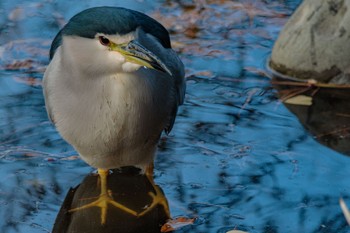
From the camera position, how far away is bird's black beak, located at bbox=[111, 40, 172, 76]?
147 inches

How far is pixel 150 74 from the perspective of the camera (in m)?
4.17

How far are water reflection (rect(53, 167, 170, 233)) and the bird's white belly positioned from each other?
1.08ft

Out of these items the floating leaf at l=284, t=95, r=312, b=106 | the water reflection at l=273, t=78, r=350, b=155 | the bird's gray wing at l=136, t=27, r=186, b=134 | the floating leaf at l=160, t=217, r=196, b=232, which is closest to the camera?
the bird's gray wing at l=136, t=27, r=186, b=134

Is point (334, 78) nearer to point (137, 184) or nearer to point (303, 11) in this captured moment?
point (303, 11)

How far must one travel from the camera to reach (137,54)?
12.2 feet

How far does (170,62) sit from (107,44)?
2.87 ft

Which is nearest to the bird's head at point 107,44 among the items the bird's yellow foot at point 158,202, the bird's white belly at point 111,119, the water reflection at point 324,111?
the bird's white belly at point 111,119

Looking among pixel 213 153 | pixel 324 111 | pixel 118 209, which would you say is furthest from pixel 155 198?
pixel 324 111

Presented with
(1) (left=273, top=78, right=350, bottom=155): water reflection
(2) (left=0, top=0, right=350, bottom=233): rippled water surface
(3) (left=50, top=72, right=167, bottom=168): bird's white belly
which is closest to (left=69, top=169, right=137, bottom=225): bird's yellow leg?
(2) (left=0, top=0, right=350, bottom=233): rippled water surface

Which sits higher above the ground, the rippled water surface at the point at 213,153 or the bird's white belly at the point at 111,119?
the bird's white belly at the point at 111,119

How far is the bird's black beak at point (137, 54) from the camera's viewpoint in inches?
147

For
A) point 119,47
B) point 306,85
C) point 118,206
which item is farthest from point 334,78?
point 119,47

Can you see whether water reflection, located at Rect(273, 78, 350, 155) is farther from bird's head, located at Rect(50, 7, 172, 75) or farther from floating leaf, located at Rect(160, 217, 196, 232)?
bird's head, located at Rect(50, 7, 172, 75)

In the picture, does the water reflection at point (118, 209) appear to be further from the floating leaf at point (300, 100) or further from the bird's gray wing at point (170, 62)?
the floating leaf at point (300, 100)
